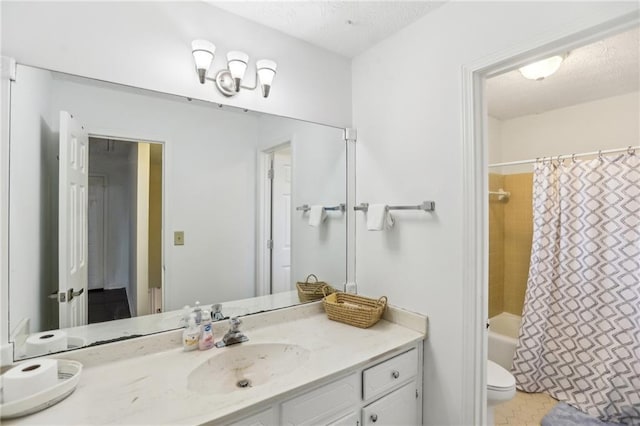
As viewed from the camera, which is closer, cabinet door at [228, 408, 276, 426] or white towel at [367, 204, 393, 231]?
cabinet door at [228, 408, 276, 426]

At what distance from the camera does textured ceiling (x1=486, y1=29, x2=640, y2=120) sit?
177 cm

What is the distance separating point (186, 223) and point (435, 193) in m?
1.20

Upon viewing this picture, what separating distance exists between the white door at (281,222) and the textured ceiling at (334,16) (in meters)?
0.63

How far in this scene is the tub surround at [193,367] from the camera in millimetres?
884

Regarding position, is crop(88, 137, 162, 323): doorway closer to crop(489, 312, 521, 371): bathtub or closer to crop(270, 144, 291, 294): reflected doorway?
crop(270, 144, 291, 294): reflected doorway

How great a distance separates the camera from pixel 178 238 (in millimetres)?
1438

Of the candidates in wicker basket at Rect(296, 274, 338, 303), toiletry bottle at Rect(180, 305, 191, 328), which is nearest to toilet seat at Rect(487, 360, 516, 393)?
wicker basket at Rect(296, 274, 338, 303)

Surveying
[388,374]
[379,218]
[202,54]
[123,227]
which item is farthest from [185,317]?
[202,54]

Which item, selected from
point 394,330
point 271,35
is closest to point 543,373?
point 394,330

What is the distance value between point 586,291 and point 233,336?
2.49 m

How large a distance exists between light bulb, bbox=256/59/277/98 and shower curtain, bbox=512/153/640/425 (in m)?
2.33

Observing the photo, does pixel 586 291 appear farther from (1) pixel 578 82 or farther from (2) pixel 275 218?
(2) pixel 275 218

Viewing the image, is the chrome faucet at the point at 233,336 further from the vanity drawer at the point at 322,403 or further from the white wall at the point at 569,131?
the white wall at the point at 569,131

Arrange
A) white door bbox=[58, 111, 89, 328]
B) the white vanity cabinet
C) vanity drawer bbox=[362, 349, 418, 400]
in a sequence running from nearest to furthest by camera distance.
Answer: the white vanity cabinet < white door bbox=[58, 111, 89, 328] < vanity drawer bbox=[362, 349, 418, 400]
